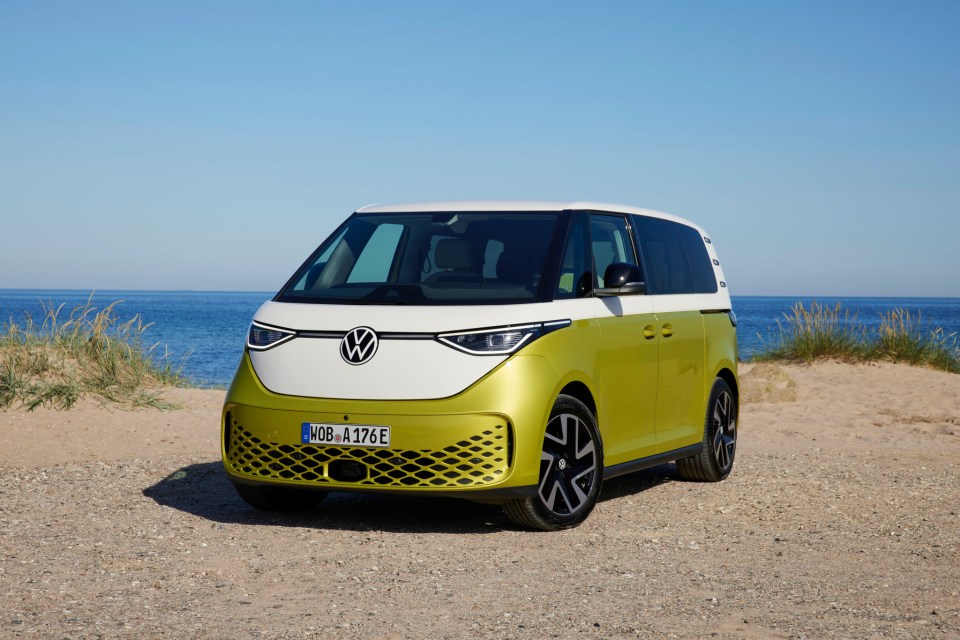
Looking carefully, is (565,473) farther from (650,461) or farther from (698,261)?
(698,261)

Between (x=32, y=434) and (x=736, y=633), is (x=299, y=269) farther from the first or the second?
(x=32, y=434)

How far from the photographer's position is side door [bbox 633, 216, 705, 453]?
351 inches

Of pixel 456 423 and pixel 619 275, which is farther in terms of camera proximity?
pixel 619 275

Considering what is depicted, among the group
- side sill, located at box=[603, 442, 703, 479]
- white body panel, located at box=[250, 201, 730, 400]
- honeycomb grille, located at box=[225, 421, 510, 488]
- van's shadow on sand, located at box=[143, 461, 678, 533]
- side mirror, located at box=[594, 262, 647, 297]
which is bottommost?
van's shadow on sand, located at box=[143, 461, 678, 533]

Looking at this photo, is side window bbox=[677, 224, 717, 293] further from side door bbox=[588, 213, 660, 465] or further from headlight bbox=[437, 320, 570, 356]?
headlight bbox=[437, 320, 570, 356]

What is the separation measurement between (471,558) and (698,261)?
420 cm

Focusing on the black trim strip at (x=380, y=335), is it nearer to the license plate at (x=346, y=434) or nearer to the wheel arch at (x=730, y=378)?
the license plate at (x=346, y=434)

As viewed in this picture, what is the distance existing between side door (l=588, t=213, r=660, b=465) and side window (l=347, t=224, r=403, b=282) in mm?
1373

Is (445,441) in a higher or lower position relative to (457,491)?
higher

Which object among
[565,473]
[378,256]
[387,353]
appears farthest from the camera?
[378,256]

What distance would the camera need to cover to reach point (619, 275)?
7766 mm

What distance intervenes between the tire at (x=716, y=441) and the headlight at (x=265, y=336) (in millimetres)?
3851

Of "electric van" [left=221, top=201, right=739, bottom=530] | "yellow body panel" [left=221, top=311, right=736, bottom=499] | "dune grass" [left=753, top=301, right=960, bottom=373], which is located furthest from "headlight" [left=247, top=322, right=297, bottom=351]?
"dune grass" [left=753, top=301, right=960, bottom=373]

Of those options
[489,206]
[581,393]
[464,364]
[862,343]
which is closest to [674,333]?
[581,393]
